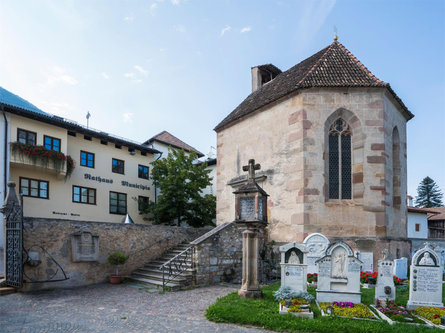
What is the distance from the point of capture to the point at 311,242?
43.9ft

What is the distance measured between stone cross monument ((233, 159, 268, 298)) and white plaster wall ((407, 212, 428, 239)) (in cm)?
3059

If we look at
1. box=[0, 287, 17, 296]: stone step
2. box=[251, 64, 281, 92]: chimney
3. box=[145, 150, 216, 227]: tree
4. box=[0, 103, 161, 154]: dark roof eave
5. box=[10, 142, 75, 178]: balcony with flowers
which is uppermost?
box=[251, 64, 281, 92]: chimney

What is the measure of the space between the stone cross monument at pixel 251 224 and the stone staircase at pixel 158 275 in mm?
3040

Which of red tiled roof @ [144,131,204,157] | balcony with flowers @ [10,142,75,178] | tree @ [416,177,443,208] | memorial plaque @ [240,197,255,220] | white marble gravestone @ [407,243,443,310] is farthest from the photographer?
tree @ [416,177,443,208]

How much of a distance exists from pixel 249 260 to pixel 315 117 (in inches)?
319

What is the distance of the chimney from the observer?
73.0 ft

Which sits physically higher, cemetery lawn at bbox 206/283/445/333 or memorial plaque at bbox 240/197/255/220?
memorial plaque at bbox 240/197/255/220

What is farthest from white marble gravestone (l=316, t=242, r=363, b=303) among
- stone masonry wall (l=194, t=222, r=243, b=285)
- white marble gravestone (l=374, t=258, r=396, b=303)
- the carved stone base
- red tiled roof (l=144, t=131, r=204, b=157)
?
red tiled roof (l=144, t=131, r=204, b=157)

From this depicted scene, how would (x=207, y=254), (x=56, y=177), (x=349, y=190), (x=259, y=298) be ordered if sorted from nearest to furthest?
(x=259, y=298), (x=207, y=254), (x=349, y=190), (x=56, y=177)

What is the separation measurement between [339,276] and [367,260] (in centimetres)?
564

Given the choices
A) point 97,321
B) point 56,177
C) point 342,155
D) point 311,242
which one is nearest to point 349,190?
point 342,155

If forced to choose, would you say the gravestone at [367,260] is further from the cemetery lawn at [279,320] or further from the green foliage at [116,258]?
the green foliage at [116,258]

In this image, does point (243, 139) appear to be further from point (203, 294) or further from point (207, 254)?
point (203, 294)

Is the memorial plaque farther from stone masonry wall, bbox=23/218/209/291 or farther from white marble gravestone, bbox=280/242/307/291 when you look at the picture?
stone masonry wall, bbox=23/218/209/291
